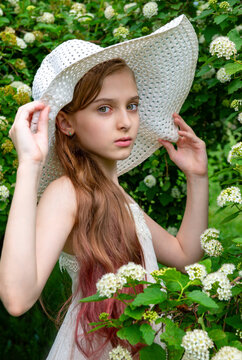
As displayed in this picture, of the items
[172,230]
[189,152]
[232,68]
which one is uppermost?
[232,68]

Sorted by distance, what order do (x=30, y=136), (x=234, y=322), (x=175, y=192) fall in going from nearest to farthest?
(x=234, y=322), (x=30, y=136), (x=175, y=192)

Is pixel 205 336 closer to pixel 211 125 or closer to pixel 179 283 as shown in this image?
pixel 179 283

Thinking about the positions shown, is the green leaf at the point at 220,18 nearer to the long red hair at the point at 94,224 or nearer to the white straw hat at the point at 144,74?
the white straw hat at the point at 144,74

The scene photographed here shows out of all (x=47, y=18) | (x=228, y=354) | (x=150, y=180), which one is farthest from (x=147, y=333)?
(x=47, y=18)

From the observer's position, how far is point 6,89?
106 inches

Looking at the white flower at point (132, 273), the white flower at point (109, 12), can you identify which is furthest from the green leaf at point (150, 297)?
the white flower at point (109, 12)

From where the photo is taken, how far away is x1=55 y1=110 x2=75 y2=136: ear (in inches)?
80.0

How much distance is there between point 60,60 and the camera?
1.91 m

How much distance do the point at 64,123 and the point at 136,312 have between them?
94cm

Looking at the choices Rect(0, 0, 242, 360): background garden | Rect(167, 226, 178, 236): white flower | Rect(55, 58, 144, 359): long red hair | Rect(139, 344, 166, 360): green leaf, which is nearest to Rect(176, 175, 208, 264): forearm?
Rect(0, 0, 242, 360): background garden

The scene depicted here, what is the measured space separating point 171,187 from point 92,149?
1.34m

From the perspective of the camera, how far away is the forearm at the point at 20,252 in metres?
1.54

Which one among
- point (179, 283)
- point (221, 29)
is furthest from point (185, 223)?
point (179, 283)

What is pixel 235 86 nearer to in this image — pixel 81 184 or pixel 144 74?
pixel 144 74
